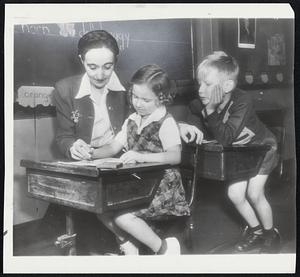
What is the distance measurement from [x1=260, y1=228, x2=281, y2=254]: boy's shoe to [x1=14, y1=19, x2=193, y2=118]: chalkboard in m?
0.42

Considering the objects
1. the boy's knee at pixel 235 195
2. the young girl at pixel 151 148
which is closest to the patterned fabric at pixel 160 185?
the young girl at pixel 151 148

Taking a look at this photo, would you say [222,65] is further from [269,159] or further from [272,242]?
[272,242]

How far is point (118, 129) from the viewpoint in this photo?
0.89m

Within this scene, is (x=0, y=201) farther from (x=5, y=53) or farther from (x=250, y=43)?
(x=250, y=43)

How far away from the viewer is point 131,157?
866 millimetres

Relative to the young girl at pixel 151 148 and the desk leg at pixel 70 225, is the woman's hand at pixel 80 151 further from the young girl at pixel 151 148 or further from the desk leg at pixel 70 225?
the desk leg at pixel 70 225

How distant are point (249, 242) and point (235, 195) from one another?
0.12 meters

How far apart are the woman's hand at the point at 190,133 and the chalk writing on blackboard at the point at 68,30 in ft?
0.76

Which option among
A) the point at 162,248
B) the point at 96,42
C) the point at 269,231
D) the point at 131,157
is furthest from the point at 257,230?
the point at 96,42

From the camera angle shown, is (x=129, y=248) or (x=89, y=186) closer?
(x=89, y=186)

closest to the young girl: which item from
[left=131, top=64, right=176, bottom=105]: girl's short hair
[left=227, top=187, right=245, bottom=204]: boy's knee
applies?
[left=131, top=64, right=176, bottom=105]: girl's short hair

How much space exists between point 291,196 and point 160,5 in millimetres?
544

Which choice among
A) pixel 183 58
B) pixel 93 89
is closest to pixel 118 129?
pixel 93 89

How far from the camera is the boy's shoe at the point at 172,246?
884 millimetres
